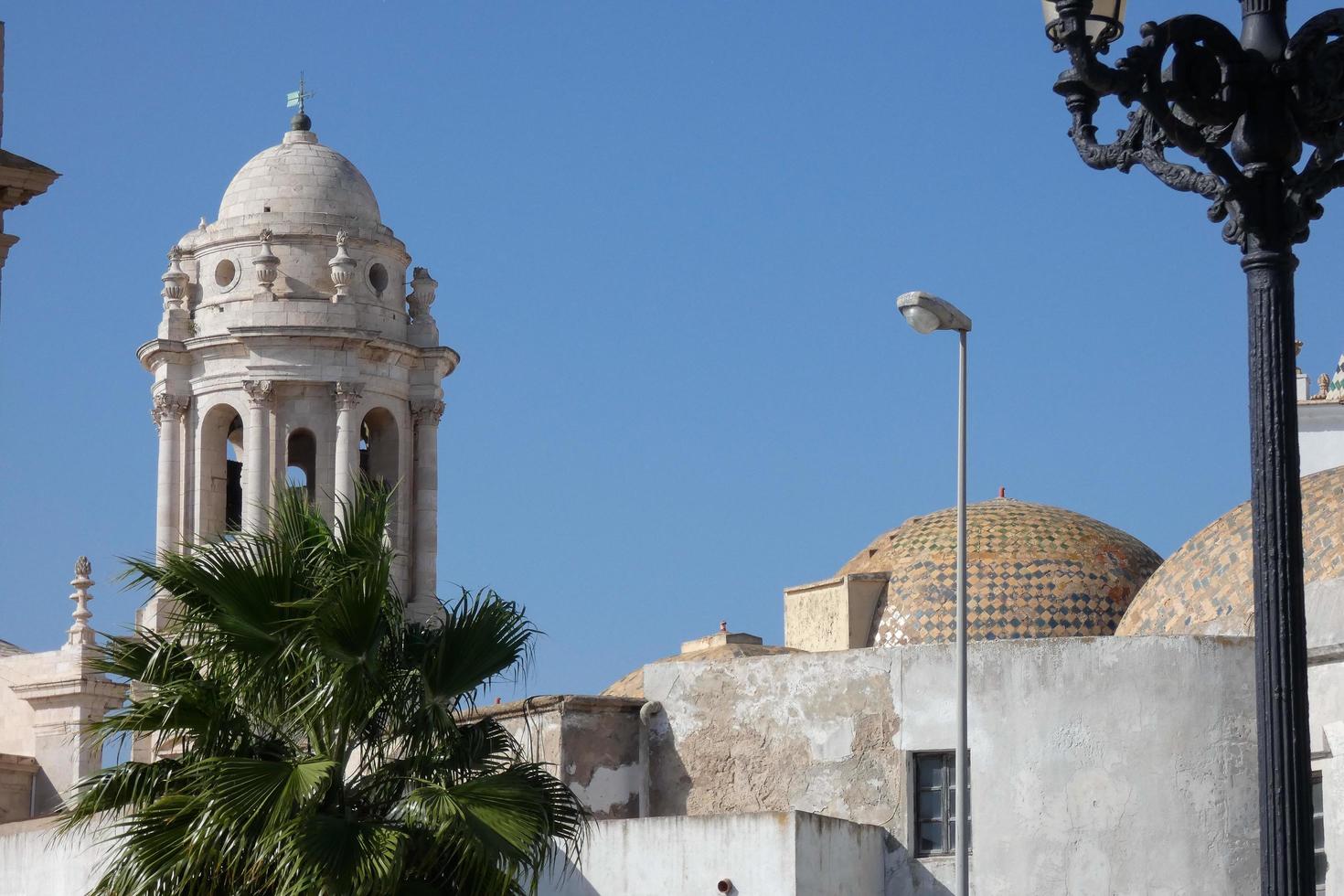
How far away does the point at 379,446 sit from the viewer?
1480 inches

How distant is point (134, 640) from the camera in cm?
1523

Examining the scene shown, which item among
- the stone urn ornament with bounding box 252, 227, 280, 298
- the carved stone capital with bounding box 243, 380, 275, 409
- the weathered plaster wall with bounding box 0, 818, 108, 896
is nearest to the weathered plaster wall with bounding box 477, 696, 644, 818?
the weathered plaster wall with bounding box 0, 818, 108, 896

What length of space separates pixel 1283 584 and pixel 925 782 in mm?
13388

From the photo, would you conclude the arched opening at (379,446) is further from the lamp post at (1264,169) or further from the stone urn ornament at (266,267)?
the lamp post at (1264,169)

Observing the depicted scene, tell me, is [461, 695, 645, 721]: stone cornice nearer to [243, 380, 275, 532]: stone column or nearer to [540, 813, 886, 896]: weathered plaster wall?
[540, 813, 886, 896]: weathered plaster wall

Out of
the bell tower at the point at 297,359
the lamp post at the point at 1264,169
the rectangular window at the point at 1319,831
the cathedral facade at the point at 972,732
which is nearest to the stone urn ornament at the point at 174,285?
the bell tower at the point at 297,359

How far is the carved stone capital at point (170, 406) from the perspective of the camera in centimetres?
3684

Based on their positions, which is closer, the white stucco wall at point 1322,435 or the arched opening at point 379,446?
the white stucco wall at point 1322,435

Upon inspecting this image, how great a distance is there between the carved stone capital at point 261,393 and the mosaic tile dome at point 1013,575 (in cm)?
1168

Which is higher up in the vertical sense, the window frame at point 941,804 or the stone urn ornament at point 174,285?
the stone urn ornament at point 174,285

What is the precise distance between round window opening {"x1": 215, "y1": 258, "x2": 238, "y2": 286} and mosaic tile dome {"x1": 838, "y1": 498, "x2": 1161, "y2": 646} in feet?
43.1

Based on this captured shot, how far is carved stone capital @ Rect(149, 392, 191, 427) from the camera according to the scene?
36.8 metres

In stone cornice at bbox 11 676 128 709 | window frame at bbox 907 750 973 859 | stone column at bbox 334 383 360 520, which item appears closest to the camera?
window frame at bbox 907 750 973 859

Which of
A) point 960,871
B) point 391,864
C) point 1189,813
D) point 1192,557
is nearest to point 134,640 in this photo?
point 391,864
